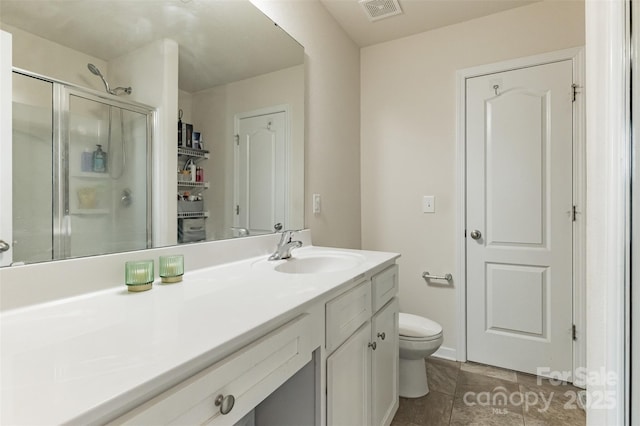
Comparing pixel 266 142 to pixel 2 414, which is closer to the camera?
pixel 2 414

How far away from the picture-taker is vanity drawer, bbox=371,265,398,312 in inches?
51.9

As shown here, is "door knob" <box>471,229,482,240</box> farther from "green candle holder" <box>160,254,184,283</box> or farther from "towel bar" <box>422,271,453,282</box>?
"green candle holder" <box>160,254,184,283</box>

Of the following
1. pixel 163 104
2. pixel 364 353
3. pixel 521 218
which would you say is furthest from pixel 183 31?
pixel 521 218

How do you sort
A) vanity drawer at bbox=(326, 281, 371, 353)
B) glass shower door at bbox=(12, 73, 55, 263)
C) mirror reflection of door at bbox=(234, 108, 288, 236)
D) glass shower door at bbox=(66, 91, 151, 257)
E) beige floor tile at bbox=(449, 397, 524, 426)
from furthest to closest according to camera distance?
beige floor tile at bbox=(449, 397, 524, 426) → mirror reflection of door at bbox=(234, 108, 288, 236) → vanity drawer at bbox=(326, 281, 371, 353) → glass shower door at bbox=(66, 91, 151, 257) → glass shower door at bbox=(12, 73, 55, 263)

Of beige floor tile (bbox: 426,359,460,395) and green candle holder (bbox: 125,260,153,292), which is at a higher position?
green candle holder (bbox: 125,260,153,292)

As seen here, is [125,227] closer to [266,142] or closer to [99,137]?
[99,137]

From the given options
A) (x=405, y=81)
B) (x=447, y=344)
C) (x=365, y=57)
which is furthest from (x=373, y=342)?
(x=365, y=57)

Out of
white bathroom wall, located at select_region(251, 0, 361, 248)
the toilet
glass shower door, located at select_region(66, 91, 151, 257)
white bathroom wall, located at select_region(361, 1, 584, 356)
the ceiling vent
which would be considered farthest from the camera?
white bathroom wall, located at select_region(361, 1, 584, 356)

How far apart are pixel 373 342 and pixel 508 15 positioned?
2.29 m

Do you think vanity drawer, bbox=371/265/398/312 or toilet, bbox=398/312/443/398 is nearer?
vanity drawer, bbox=371/265/398/312

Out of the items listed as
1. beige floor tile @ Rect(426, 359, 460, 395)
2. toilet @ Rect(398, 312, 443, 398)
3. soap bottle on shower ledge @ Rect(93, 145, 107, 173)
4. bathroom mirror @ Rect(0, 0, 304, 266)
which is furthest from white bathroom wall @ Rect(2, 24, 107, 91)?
beige floor tile @ Rect(426, 359, 460, 395)

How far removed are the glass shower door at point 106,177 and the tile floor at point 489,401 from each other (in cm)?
158

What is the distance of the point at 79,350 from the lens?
1.77 feet

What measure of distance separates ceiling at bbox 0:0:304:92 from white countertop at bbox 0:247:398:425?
0.73 meters
